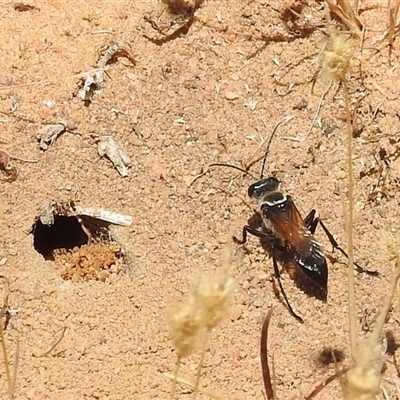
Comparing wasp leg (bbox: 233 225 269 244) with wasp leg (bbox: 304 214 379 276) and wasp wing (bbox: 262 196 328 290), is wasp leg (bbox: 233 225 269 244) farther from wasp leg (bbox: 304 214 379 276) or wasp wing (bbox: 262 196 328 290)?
wasp leg (bbox: 304 214 379 276)

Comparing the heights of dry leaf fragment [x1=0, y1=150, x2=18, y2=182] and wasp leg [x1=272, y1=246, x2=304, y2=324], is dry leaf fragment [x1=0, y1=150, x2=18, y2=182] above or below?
below

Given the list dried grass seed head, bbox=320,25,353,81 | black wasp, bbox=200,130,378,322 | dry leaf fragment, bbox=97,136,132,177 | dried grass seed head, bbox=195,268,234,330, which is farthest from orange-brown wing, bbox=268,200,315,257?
dried grass seed head, bbox=195,268,234,330

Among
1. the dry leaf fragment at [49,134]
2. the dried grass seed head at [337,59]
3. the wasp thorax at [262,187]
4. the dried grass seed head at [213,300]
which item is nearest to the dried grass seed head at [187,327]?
the dried grass seed head at [213,300]

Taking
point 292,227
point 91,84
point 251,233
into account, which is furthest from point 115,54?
point 292,227

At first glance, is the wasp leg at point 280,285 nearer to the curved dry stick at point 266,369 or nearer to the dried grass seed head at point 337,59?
the curved dry stick at point 266,369

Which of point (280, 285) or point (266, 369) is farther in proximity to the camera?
point (280, 285)

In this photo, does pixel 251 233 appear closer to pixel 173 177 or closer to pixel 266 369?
pixel 173 177
